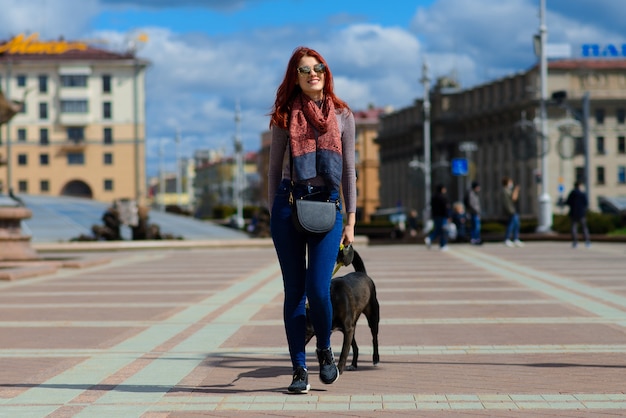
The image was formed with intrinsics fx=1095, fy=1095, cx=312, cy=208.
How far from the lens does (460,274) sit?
17.6m

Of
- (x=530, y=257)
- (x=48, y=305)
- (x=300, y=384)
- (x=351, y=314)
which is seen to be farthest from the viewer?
(x=530, y=257)

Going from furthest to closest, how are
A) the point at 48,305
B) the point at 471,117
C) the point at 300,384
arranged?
the point at 471,117, the point at 48,305, the point at 300,384

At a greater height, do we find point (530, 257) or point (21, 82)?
point (21, 82)

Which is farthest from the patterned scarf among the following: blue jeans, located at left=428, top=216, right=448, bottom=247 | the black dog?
blue jeans, located at left=428, top=216, right=448, bottom=247

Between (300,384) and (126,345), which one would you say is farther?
(126,345)

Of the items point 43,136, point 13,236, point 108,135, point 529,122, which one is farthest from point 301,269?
point 43,136

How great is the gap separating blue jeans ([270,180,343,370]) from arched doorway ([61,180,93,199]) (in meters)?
105

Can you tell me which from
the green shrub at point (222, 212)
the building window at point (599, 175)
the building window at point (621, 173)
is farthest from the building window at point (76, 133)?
the building window at point (621, 173)

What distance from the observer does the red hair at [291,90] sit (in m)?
6.10

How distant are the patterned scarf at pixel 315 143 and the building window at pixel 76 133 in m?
104

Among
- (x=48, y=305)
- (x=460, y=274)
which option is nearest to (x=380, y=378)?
(x=48, y=305)

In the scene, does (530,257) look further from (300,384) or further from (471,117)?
(471,117)

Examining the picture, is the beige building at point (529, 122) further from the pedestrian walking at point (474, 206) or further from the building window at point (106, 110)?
the pedestrian walking at point (474, 206)

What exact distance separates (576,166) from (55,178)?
5025cm
